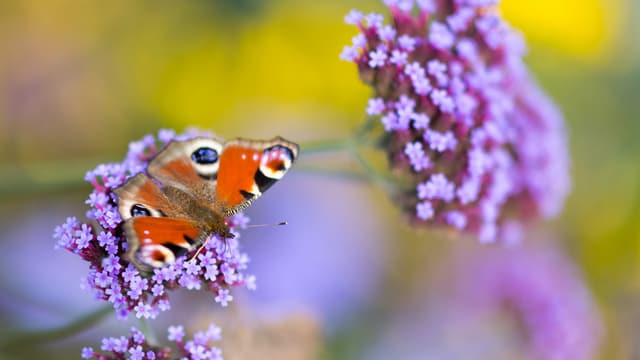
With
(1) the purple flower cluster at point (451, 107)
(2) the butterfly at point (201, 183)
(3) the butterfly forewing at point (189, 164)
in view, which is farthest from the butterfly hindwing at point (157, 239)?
(1) the purple flower cluster at point (451, 107)

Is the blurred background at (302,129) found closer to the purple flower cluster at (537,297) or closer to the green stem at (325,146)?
the purple flower cluster at (537,297)


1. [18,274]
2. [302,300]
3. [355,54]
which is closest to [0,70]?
[18,274]

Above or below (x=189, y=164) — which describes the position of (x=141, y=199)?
below

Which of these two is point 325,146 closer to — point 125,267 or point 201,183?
point 201,183

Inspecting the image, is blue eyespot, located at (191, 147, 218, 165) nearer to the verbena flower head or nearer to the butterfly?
the butterfly

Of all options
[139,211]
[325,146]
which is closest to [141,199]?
[139,211]


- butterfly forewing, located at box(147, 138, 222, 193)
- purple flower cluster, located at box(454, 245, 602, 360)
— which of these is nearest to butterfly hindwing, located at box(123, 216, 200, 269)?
butterfly forewing, located at box(147, 138, 222, 193)
